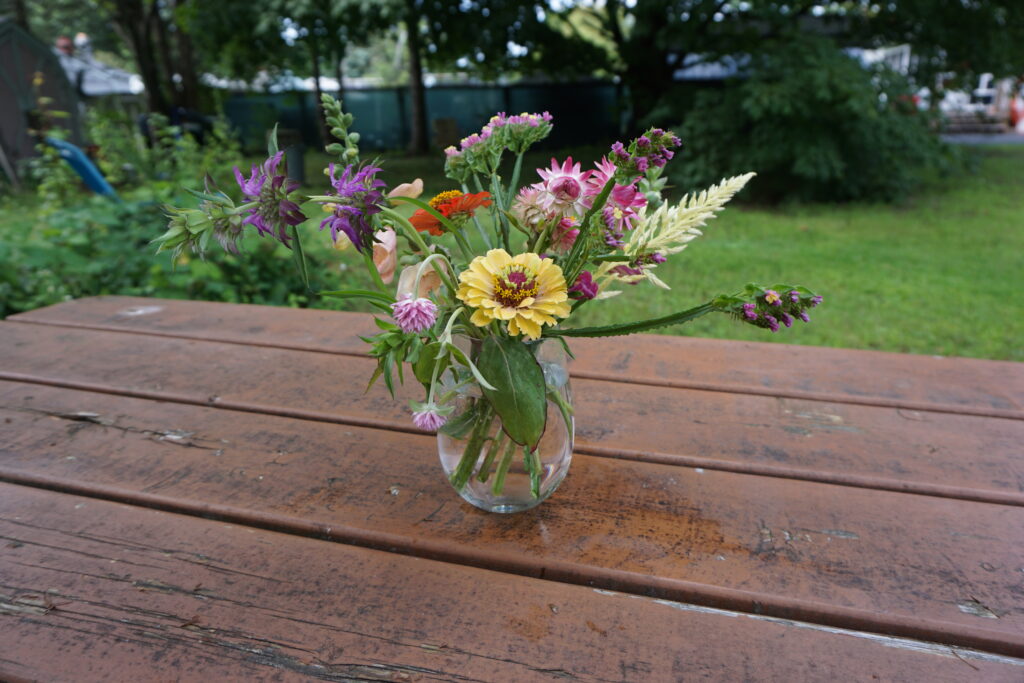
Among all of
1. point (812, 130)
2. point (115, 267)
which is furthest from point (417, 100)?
point (115, 267)

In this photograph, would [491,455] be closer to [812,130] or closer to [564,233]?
[564,233]

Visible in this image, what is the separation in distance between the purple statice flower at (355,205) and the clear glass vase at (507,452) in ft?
0.58

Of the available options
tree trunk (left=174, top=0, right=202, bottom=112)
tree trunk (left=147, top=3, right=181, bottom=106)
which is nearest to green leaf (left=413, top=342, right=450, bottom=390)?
tree trunk (left=147, top=3, right=181, bottom=106)

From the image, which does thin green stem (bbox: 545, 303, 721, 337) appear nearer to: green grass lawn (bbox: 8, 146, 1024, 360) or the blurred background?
the blurred background

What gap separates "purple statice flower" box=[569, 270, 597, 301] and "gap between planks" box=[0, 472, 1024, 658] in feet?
0.96

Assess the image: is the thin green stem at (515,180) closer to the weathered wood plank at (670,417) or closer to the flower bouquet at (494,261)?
the flower bouquet at (494,261)

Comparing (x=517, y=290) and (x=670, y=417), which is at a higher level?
(x=517, y=290)

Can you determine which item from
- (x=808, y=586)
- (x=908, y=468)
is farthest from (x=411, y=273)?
(x=908, y=468)

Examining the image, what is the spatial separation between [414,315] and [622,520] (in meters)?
0.40

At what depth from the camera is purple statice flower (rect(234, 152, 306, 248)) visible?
0.73m

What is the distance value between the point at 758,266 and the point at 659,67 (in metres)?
4.12

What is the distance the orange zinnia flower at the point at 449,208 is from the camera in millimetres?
818

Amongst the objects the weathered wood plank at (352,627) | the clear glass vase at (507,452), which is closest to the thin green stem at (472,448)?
the clear glass vase at (507,452)

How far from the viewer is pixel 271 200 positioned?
2.42 ft
